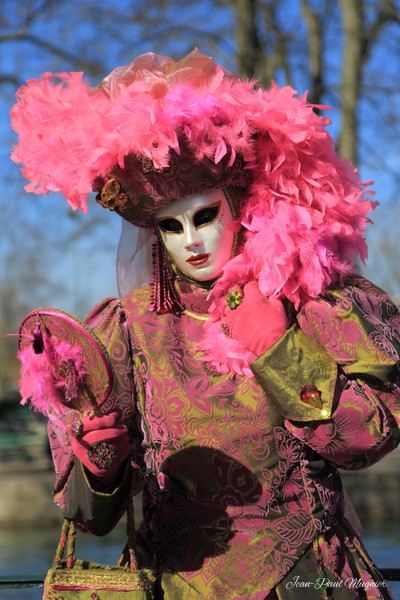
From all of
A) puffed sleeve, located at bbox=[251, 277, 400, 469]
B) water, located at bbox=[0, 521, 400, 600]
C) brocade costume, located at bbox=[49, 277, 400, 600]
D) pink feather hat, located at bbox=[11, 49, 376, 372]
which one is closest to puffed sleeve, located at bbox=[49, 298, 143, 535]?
brocade costume, located at bbox=[49, 277, 400, 600]

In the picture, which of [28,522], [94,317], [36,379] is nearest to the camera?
[36,379]

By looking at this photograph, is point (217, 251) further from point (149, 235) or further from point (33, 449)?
→ point (33, 449)

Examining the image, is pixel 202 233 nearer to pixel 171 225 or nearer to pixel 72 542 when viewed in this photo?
pixel 171 225

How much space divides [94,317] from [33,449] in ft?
40.6

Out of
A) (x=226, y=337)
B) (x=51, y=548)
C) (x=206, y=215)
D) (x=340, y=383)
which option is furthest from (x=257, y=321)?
(x=51, y=548)

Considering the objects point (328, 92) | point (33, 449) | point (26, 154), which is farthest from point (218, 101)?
point (33, 449)

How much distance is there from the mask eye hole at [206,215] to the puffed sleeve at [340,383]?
361 millimetres

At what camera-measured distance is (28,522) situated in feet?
30.7

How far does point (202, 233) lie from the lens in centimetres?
233

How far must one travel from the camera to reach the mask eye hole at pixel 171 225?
2363 millimetres

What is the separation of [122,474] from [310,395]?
46cm

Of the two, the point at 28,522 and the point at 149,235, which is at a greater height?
the point at 149,235

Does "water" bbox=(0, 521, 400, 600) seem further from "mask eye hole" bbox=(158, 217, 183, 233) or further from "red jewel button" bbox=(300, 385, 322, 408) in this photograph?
"red jewel button" bbox=(300, 385, 322, 408)

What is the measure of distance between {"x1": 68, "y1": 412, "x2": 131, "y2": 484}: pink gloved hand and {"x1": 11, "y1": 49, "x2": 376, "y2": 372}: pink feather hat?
13.3 inches
